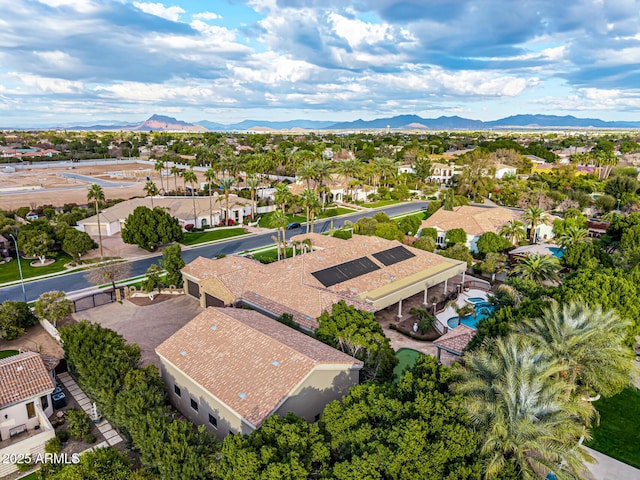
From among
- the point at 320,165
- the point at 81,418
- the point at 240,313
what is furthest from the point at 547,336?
the point at 320,165

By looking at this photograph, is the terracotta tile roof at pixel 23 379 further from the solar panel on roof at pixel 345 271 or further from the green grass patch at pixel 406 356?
the green grass patch at pixel 406 356

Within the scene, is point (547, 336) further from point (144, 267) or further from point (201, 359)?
point (144, 267)

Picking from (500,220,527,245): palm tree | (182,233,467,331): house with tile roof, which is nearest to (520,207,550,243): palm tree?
(500,220,527,245): palm tree

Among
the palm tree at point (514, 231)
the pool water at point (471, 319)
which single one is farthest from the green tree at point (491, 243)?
the pool water at point (471, 319)

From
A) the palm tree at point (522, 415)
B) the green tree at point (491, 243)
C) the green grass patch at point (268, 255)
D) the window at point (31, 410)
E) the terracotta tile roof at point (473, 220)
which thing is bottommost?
the green grass patch at point (268, 255)

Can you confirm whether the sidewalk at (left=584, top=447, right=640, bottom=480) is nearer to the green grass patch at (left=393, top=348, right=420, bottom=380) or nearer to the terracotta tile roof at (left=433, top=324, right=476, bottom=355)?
the terracotta tile roof at (left=433, top=324, right=476, bottom=355)

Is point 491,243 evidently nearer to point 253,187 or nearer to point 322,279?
point 322,279

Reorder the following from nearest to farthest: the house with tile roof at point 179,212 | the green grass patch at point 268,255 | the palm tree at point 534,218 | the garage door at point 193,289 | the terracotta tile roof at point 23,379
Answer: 1. the terracotta tile roof at point 23,379
2. the garage door at point 193,289
3. the green grass patch at point 268,255
4. the palm tree at point 534,218
5. the house with tile roof at point 179,212
